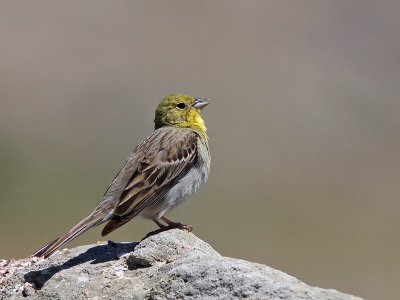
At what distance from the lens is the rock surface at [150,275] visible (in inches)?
336

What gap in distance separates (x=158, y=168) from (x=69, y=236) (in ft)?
5.03

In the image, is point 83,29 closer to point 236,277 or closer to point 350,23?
point 350,23

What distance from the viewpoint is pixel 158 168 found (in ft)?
38.3

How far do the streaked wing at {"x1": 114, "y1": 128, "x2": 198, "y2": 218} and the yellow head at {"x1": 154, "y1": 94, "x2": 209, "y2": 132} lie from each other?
1.65ft

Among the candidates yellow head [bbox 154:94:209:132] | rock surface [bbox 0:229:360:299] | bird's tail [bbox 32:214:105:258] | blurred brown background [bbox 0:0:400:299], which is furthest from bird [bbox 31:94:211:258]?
blurred brown background [bbox 0:0:400:299]

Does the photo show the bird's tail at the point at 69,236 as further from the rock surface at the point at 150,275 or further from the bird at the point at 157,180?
the rock surface at the point at 150,275

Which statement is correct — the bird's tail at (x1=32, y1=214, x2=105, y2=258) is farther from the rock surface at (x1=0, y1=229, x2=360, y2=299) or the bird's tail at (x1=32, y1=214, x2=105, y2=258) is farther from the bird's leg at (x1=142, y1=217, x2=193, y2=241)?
the bird's leg at (x1=142, y1=217, x2=193, y2=241)

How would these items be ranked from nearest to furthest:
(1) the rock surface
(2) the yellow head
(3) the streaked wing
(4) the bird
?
(1) the rock surface → (4) the bird → (3) the streaked wing → (2) the yellow head

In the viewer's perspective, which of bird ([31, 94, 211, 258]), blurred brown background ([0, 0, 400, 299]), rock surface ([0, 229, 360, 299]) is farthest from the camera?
blurred brown background ([0, 0, 400, 299])

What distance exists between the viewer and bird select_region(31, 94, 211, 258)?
11.1 metres

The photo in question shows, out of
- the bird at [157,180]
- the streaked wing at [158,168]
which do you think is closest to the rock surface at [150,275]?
the bird at [157,180]

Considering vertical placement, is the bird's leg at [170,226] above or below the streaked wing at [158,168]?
below

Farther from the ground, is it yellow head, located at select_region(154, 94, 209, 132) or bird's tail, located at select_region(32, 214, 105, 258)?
yellow head, located at select_region(154, 94, 209, 132)

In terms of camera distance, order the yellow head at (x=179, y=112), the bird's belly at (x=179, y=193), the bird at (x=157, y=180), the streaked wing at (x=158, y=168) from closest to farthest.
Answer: the bird at (x=157, y=180)
the streaked wing at (x=158, y=168)
the bird's belly at (x=179, y=193)
the yellow head at (x=179, y=112)
